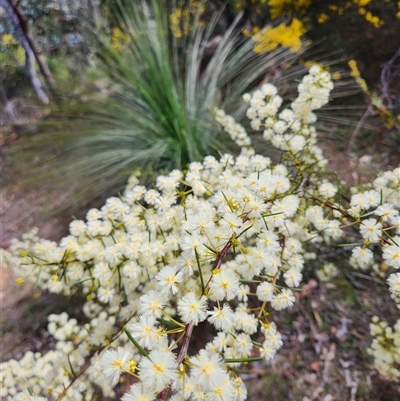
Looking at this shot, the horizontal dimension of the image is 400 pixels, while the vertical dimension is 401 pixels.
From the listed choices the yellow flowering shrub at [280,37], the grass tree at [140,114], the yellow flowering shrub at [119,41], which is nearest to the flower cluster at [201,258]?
the grass tree at [140,114]

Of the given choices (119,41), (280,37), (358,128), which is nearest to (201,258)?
→ (358,128)

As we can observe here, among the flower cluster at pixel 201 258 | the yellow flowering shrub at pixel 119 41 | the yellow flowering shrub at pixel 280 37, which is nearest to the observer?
the flower cluster at pixel 201 258

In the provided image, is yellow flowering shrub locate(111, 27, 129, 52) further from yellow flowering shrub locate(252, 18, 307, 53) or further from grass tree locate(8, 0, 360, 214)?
yellow flowering shrub locate(252, 18, 307, 53)

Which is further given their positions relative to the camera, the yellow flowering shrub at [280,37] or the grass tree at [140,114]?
the yellow flowering shrub at [280,37]

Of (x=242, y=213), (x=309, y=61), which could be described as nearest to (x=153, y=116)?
(x=309, y=61)

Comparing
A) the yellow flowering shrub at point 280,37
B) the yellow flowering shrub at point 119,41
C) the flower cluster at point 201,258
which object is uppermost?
the yellow flowering shrub at point 119,41

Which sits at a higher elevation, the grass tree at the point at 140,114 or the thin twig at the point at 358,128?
the grass tree at the point at 140,114

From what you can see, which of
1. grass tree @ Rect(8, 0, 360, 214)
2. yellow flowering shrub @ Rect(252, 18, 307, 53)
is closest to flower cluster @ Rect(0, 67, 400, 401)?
grass tree @ Rect(8, 0, 360, 214)

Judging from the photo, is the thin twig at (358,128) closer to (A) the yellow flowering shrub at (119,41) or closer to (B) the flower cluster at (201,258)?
(B) the flower cluster at (201,258)

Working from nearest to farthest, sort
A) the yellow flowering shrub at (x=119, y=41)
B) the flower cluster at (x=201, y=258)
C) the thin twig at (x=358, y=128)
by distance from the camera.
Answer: the flower cluster at (x=201, y=258), the thin twig at (x=358, y=128), the yellow flowering shrub at (x=119, y=41)
